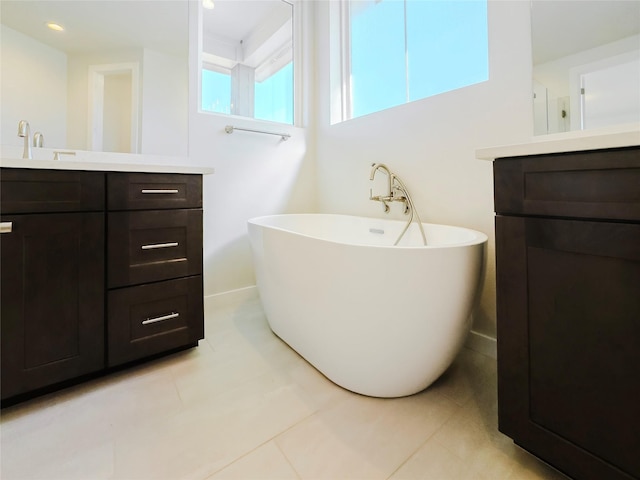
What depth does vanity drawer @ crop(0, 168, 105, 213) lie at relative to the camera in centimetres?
94

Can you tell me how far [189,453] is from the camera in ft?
2.81

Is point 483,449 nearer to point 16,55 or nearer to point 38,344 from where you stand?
point 38,344

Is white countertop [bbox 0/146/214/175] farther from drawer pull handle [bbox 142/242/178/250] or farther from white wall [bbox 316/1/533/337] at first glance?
white wall [bbox 316/1/533/337]

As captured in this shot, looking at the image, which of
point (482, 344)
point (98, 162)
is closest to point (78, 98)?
point (98, 162)

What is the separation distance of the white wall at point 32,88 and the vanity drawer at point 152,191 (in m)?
0.76

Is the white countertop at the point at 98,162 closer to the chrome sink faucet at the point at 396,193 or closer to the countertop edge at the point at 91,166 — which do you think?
the countertop edge at the point at 91,166

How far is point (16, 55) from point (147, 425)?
1880 millimetres

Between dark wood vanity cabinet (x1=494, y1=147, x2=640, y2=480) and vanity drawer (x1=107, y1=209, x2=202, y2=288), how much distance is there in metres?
1.27

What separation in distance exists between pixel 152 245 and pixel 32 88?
1105 mm

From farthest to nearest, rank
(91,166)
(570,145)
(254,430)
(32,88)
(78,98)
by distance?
1. (78,98)
2. (32,88)
3. (91,166)
4. (254,430)
5. (570,145)

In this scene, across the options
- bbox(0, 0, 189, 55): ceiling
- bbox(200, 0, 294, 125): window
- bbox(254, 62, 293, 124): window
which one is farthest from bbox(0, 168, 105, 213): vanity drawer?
bbox(254, 62, 293, 124): window

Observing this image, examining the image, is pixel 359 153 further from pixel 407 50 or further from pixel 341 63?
pixel 341 63

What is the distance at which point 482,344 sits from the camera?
1.43 metres

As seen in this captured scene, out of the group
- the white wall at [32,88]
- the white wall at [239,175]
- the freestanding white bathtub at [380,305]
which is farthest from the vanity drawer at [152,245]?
the white wall at [32,88]
